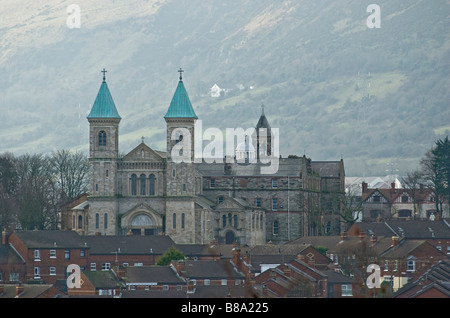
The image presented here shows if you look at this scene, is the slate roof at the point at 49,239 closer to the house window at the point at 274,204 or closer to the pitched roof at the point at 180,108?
the pitched roof at the point at 180,108

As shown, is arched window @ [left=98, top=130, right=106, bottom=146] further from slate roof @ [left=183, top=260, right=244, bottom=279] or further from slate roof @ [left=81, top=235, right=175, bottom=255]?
slate roof @ [left=183, top=260, right=244, bottom=279]

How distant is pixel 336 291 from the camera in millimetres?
84812

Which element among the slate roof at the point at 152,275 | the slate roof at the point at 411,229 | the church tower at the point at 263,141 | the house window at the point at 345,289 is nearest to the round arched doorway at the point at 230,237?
the slate roof at the point at 411,229

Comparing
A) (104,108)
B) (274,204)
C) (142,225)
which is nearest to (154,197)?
(142,225)

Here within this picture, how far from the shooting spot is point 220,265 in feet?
241

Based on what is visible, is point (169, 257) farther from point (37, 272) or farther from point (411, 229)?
point (411, 229)

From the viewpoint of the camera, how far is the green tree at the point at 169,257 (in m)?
97.6

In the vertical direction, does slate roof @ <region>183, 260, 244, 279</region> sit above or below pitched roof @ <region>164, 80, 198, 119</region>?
below

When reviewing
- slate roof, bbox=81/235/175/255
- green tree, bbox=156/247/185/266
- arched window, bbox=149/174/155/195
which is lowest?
green tree, bbox=156/247/185/266

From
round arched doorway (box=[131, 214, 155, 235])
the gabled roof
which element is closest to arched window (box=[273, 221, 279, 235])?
the gabled roof

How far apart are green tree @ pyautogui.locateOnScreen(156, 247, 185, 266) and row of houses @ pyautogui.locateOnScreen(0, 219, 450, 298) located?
1.47 meters

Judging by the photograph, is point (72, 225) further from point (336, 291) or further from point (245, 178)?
point (336, 291)

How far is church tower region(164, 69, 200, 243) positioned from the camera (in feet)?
388
